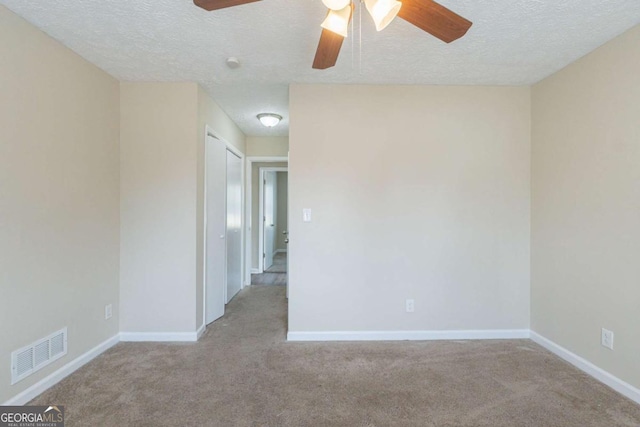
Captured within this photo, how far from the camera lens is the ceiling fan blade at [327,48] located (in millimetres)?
1588

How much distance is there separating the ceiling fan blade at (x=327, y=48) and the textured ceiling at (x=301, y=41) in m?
0.28

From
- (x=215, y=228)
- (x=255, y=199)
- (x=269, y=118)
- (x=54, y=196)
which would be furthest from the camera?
(x=255, y=199)

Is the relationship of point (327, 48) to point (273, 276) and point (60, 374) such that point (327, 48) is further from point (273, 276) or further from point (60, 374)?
point (273, 276)

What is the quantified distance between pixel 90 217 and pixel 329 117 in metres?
2.19

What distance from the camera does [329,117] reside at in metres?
2.78

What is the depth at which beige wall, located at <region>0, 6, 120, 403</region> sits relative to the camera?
5.84 feet

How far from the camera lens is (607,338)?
2.11 metres

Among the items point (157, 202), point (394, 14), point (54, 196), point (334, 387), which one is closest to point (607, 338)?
point (334, 387)

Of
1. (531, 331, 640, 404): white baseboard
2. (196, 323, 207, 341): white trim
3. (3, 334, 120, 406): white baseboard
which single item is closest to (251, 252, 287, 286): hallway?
→ (196, 323, 207, 341): white trim

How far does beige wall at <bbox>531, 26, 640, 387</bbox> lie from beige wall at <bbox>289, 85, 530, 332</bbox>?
242mm

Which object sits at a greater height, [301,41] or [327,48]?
[301,41]

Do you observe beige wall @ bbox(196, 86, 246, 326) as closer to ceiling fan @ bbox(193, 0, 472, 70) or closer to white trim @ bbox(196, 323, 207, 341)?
white trim @ bbox(196, 323, 207, 341)

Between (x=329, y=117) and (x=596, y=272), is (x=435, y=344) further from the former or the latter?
(x=329, y=117)

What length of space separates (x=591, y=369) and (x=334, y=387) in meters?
1.91
